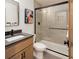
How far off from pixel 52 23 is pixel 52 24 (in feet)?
0.15

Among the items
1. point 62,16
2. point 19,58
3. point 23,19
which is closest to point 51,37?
point 62,16

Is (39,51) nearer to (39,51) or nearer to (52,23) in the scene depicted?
(39,51)

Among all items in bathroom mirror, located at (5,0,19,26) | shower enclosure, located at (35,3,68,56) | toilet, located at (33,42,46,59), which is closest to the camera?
bathroom mirror, located at (5,0,19,26)

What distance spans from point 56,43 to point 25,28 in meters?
1.58

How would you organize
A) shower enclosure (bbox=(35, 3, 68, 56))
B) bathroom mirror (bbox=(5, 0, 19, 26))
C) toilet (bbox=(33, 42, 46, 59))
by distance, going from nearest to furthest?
bathroom mirror (bbox=(5, 0, 19, 26)) → toilet (bbox=(33, 42, 46, 59)) → shower enclosure (bbox=(35, 3, 68, 56))

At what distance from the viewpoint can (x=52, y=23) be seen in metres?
4.32

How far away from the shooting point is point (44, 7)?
4.10 meters

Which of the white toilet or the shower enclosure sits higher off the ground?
the shower enclosure

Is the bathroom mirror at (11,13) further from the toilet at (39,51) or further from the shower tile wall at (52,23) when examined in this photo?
the shower tile wall at (52,23)

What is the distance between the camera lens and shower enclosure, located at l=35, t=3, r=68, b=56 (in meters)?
3.91

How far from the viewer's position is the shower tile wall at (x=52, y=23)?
392cm

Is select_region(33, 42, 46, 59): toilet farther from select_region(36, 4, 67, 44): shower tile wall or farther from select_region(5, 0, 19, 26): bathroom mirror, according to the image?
select_region(36, 4, 67, 44): shower tile wall

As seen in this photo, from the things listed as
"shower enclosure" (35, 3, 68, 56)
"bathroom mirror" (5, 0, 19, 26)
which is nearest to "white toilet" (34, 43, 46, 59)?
"bathroom mirror" (5, 0, 19, 26)
